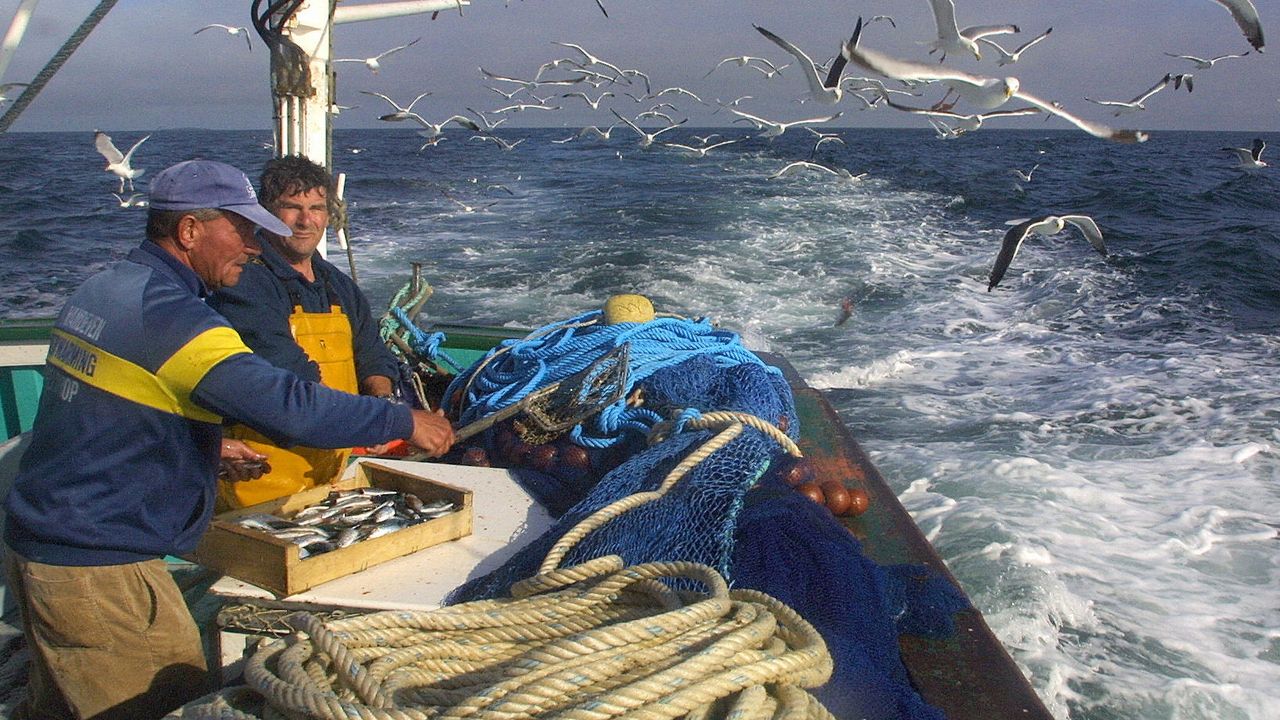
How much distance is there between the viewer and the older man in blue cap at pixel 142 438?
183cm

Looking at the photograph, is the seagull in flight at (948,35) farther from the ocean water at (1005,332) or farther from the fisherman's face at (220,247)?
the fisherman's face at (220,247)

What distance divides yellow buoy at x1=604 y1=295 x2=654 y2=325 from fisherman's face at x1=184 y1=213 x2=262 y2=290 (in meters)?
2.27

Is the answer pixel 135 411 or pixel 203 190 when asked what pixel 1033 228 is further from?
pixel 135 411

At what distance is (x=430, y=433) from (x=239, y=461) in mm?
722

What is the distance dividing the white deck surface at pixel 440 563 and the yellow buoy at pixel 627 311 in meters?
1.15

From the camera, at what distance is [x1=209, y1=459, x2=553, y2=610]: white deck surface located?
7.65 feet

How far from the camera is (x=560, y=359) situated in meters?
4.04

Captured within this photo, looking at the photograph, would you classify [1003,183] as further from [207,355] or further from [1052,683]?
[207,355]

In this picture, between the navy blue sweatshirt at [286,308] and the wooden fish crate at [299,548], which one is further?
the navy blue sweatshirt at [286,308]

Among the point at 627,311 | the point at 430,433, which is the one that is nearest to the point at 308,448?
the point at 430,433

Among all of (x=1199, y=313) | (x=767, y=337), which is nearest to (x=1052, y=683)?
(x=767, y=337)

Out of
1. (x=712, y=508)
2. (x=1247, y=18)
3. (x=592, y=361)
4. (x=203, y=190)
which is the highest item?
(x=1247, y=18)

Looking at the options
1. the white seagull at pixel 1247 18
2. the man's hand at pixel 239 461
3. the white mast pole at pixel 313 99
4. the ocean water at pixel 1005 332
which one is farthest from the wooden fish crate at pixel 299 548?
the white seagull at pixel 1247 18

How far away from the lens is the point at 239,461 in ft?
Answer: 8.89
